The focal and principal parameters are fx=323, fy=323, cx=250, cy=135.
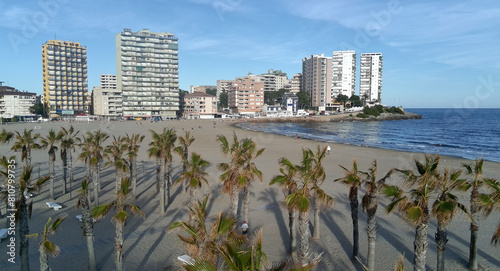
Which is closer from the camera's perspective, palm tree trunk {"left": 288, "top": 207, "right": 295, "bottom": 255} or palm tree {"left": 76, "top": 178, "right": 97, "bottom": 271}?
palm tree {"left": 76, "top": 178, "right": 97, "bottom": 271}

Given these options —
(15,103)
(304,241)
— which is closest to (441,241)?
(304,241)

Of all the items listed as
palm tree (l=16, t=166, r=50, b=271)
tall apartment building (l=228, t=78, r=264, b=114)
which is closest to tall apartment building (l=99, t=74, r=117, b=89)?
tall apartment building (l=228, t=78, r=264, b=114)

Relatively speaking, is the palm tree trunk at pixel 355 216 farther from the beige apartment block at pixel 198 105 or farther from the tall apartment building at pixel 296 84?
the tall apartment building at pixel 296 84

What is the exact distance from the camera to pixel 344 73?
585ft

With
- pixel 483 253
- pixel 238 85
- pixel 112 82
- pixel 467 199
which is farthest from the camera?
pixel 112 82

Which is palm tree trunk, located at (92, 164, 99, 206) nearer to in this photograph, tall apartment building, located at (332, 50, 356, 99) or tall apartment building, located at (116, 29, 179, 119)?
tall apartment building, located at (116, 29, 179, 119)

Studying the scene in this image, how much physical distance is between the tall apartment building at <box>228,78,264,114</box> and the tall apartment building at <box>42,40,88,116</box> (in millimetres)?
59819

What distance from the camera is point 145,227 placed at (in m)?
15.9

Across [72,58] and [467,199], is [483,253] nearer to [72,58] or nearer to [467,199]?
[467,199]

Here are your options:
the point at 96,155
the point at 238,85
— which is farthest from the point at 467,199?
the point at 238,85

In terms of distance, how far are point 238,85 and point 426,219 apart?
443 ft

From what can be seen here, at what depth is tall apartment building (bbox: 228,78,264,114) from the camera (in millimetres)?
141875

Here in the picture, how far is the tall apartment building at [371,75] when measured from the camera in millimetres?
190125

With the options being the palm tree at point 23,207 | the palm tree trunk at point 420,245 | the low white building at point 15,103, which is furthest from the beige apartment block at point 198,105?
the palm tree trunk at point 420,245
